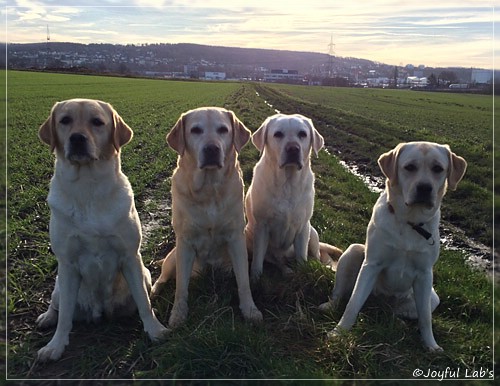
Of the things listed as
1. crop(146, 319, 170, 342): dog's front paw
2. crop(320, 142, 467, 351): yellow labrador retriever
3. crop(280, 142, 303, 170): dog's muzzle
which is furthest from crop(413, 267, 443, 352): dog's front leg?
crop(146, 319, 170, 342): dog's front paw

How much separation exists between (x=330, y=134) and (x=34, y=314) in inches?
572

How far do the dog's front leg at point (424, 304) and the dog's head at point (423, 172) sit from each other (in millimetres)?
586

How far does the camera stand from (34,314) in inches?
157

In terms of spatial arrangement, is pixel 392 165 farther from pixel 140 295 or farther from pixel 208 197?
pixel 140 295

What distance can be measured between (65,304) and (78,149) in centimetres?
117

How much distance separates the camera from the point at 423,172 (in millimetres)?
3750

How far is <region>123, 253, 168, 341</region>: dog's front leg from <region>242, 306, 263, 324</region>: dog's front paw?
0.71 m

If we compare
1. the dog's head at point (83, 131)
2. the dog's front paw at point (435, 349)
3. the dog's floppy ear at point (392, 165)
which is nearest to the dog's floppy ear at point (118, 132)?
the dog's head at point (83, 131)

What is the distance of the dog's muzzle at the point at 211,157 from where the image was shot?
397 cm

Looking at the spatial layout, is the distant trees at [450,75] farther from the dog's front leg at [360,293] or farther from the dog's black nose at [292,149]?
the dog's front leg at [360,293]

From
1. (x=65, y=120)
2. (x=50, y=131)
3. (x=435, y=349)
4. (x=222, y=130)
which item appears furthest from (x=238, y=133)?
(x=435, y=349)

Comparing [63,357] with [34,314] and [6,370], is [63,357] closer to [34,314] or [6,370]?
[6,370]

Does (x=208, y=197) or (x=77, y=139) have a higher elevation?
(x=77, y=139)

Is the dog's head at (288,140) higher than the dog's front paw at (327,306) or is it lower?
higher
